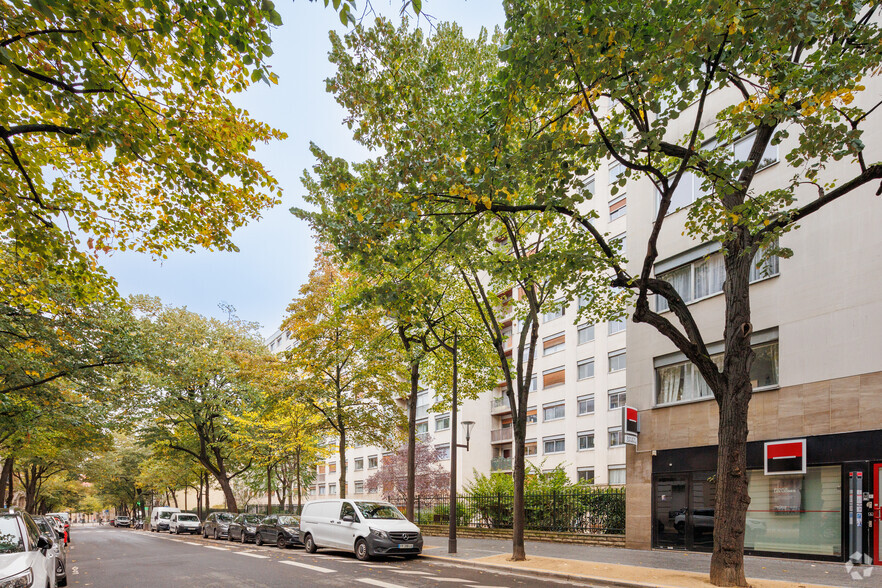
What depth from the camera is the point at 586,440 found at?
3853 cm

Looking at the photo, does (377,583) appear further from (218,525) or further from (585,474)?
(585,474)

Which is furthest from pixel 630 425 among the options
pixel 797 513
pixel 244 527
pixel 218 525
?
pixel 218 525

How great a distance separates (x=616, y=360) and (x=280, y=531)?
22353mm

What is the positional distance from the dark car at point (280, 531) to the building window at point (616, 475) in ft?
65.7

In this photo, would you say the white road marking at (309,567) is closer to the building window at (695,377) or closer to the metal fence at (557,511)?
the metal fence at (557,511)

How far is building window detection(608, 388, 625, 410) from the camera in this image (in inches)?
1430

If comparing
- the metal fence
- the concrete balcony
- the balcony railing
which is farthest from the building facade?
the balcony railing

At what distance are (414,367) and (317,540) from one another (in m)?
6.20

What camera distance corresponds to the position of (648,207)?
1981 cm

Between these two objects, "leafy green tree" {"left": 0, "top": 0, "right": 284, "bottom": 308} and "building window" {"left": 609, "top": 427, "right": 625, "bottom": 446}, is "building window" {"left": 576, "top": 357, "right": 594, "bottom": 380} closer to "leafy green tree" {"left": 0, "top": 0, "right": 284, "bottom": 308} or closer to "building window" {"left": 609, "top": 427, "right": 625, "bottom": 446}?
"building window" {"left": 609, "top": 427, "right": 625, "bottom": 446}

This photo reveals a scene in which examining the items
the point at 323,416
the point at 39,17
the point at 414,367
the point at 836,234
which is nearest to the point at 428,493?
the point at 323,416

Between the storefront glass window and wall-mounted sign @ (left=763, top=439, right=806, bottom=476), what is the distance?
0.30 meters

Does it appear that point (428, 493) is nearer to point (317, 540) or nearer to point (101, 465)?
point (317, 540)

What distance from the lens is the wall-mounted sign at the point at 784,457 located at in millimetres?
14330
